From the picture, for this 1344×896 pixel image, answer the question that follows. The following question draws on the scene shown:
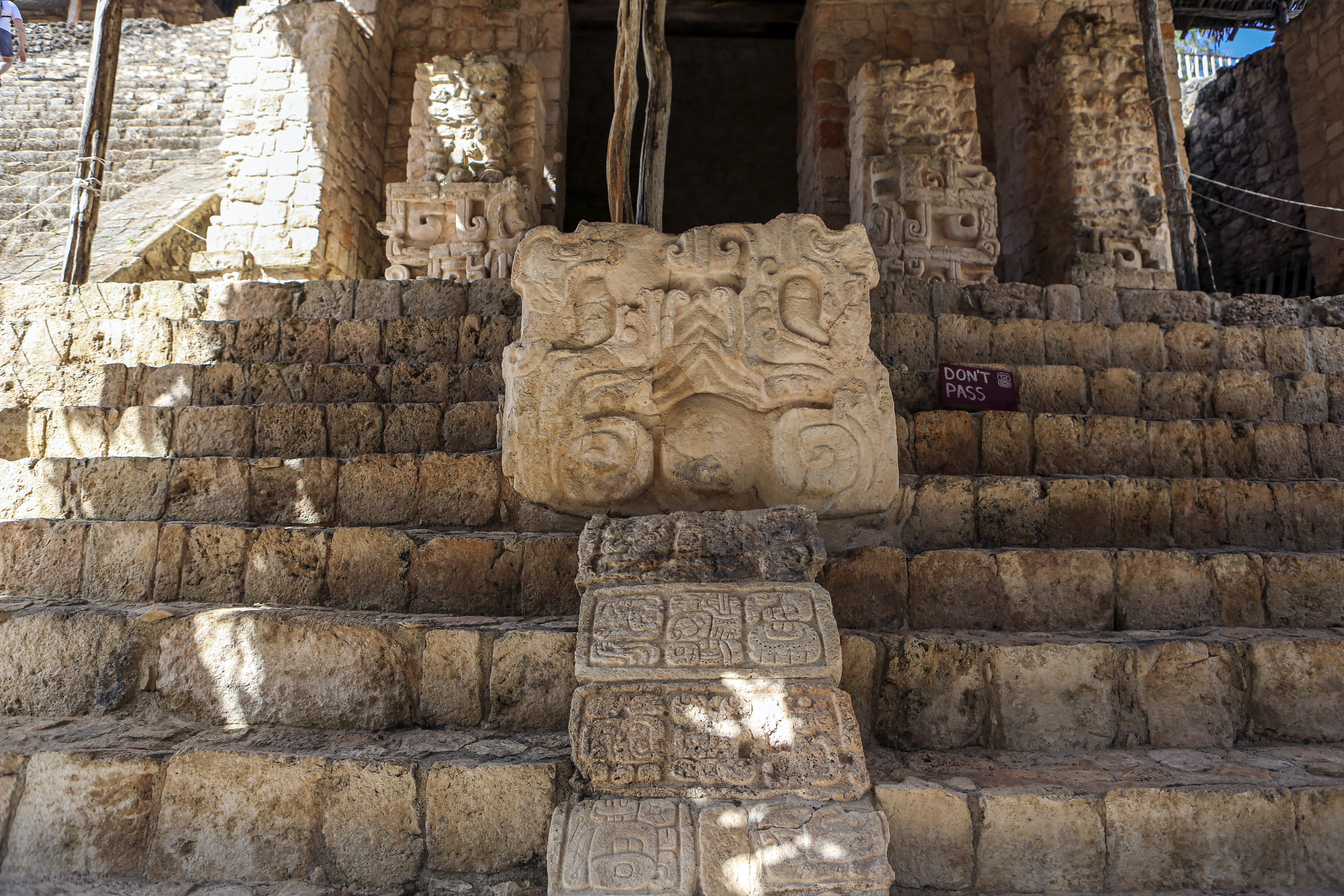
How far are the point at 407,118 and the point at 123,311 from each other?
15.7 ft

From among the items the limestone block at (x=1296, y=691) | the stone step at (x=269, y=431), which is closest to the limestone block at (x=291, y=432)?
the stone step at (x=269, y=431)

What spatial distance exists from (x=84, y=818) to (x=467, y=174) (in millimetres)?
5755

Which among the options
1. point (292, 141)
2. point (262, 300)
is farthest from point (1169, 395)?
point (292, 141)

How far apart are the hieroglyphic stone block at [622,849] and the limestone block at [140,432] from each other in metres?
2.53

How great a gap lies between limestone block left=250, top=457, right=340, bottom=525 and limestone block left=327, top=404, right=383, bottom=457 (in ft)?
0.92

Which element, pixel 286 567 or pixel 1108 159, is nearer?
A: pixel 286 567

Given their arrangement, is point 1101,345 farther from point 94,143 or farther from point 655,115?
point 94,143

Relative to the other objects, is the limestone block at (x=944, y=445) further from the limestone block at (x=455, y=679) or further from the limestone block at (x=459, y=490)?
the limestone block at (x=455, y=679)

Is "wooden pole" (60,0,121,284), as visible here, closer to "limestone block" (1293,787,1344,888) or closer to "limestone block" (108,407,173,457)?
Result: "limestone block" (108,407,173,457)

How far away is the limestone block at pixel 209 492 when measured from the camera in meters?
2.82

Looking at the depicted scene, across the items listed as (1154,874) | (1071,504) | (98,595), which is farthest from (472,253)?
(1154,874)

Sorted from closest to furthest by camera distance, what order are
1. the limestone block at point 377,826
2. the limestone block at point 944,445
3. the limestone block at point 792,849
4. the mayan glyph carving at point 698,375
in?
the limestone block at point 792,849 < the limestone block at point 377,826 < the mayan glyph carving at point 698,375 < the limestone block at point 944,445

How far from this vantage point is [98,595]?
2.48 metres

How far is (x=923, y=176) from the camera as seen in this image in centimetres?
621
